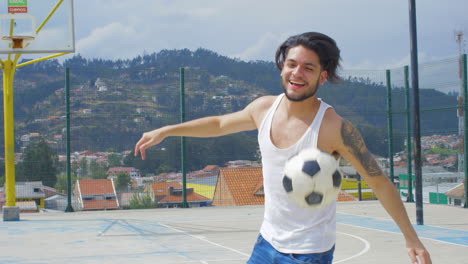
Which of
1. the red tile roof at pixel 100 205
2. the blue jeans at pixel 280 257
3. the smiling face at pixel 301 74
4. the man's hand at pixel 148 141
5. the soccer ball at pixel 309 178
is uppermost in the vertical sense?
the smiling face at pixel 301 74

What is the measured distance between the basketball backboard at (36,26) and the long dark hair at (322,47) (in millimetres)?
11406

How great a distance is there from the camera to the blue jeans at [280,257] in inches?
128

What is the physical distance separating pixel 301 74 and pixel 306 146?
1.24 ft

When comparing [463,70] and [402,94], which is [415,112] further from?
[402,94]

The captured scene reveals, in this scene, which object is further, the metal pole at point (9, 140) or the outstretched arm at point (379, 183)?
the metal pole at point (9, 140)

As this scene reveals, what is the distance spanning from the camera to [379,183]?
3236mm

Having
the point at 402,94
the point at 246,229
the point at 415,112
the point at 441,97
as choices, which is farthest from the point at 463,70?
the point at 246,229

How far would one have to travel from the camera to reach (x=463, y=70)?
15.5m

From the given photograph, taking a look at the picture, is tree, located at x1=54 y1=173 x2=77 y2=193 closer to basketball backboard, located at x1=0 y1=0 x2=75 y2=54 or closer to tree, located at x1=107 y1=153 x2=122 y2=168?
tree, located at x1=107 y1=153 x2=122 y2=168

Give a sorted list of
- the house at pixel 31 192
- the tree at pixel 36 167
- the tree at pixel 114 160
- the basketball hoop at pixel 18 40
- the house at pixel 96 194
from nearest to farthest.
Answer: the basketball hoop at pixel 18 40 < the house at pixel 31 192 < the tree at pixel 36 167 < the house at pixel 96 194 < the tree at pixel 114 160

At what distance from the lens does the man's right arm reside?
366cm

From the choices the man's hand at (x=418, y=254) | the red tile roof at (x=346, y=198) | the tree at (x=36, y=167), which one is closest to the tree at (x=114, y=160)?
the tree at (x=36, y=167)

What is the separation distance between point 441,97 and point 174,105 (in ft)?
23.5

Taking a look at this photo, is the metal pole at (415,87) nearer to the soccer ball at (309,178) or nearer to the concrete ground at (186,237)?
the concrete ground at (186,237)
